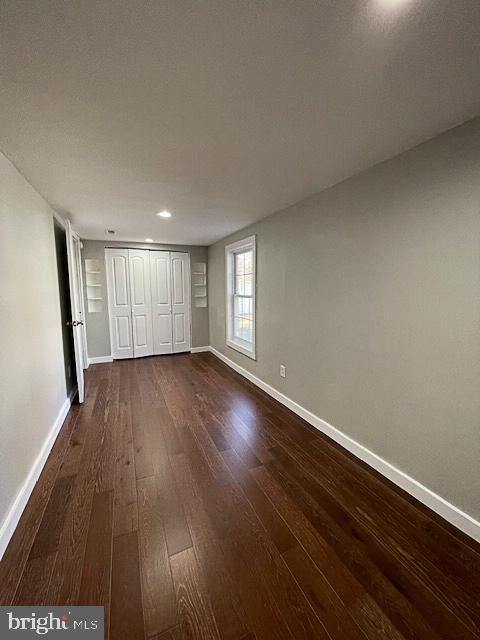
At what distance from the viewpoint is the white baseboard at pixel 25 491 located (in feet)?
4.70

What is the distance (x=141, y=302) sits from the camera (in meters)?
5.17

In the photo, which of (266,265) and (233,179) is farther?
(266,265)

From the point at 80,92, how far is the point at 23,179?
126 centimetres

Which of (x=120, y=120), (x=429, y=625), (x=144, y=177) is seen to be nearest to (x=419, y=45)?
(x=120, y=120)

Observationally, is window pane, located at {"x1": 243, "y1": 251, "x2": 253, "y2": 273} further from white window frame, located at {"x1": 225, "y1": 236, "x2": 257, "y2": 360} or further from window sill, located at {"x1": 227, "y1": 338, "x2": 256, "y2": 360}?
window sill, located at {"x1": 227, "y1": 338, "x2": 256, "y2": 360}

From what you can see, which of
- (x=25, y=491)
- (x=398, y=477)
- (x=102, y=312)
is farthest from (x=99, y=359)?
(x=398, y=477)

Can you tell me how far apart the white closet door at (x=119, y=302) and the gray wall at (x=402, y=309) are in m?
3.42

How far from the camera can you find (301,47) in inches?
38.2

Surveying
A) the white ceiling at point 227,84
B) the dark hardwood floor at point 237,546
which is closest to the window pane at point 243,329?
the dark hardwood floor at point 237,546

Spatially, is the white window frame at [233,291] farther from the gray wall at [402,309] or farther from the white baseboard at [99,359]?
the white baseboard at [99,359]

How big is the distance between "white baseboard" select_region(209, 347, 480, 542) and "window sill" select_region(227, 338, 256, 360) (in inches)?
37.4

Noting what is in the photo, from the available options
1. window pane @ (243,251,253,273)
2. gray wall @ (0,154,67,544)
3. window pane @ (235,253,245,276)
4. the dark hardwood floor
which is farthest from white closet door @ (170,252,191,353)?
the dark hardwood floor

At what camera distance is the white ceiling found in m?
0.86

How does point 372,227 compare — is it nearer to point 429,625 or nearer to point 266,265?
point 266,265
